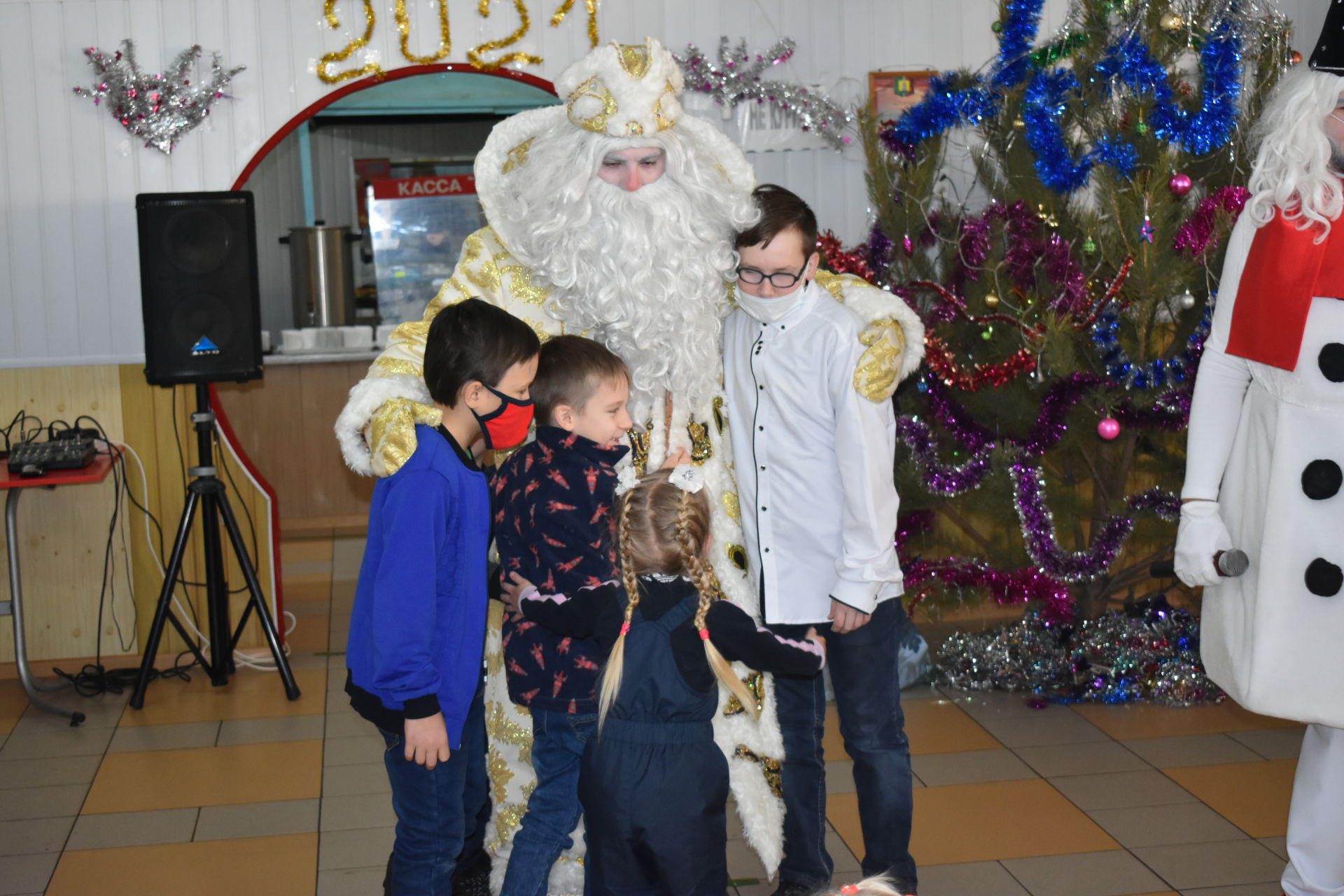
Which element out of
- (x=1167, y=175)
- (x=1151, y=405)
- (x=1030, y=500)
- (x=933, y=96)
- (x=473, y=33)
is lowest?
(x=1030, y=500)

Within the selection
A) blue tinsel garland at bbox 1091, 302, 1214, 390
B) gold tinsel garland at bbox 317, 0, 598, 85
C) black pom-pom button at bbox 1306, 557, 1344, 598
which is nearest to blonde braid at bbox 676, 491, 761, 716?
black pom-pom button at bbox 1306, 557, 1344, 598

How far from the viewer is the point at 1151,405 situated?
3.66 metres

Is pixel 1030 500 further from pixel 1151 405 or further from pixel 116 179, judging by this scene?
pixel 116 179

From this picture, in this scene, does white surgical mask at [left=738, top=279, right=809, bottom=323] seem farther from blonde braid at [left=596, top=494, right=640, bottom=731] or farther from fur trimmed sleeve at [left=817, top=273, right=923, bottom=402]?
blonde braid at [left=596, top=494, right=640, bottom=731]

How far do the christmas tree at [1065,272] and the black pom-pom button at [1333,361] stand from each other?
138cm

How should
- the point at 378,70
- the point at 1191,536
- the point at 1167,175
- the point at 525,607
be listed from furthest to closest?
the point at 378,70 → the point at 1167,175 → the point at 1191,536 → the point at 525,607

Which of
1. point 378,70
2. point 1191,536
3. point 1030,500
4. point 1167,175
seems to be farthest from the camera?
point 378,70

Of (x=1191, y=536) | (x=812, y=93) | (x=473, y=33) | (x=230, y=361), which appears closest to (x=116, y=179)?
(x=230, y=361)

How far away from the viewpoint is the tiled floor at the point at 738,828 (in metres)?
2.84

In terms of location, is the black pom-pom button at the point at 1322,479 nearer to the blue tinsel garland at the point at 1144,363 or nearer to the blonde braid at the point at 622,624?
the blonde braid at the point at 622,624

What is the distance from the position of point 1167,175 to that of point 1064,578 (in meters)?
1.20

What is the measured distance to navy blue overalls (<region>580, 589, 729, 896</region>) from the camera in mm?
1954

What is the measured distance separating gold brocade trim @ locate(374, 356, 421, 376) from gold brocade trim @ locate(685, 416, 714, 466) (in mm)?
526

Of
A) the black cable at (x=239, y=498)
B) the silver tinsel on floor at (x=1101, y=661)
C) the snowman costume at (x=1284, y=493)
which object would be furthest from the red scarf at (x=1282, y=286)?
the black cable at (x=239, y=498)
